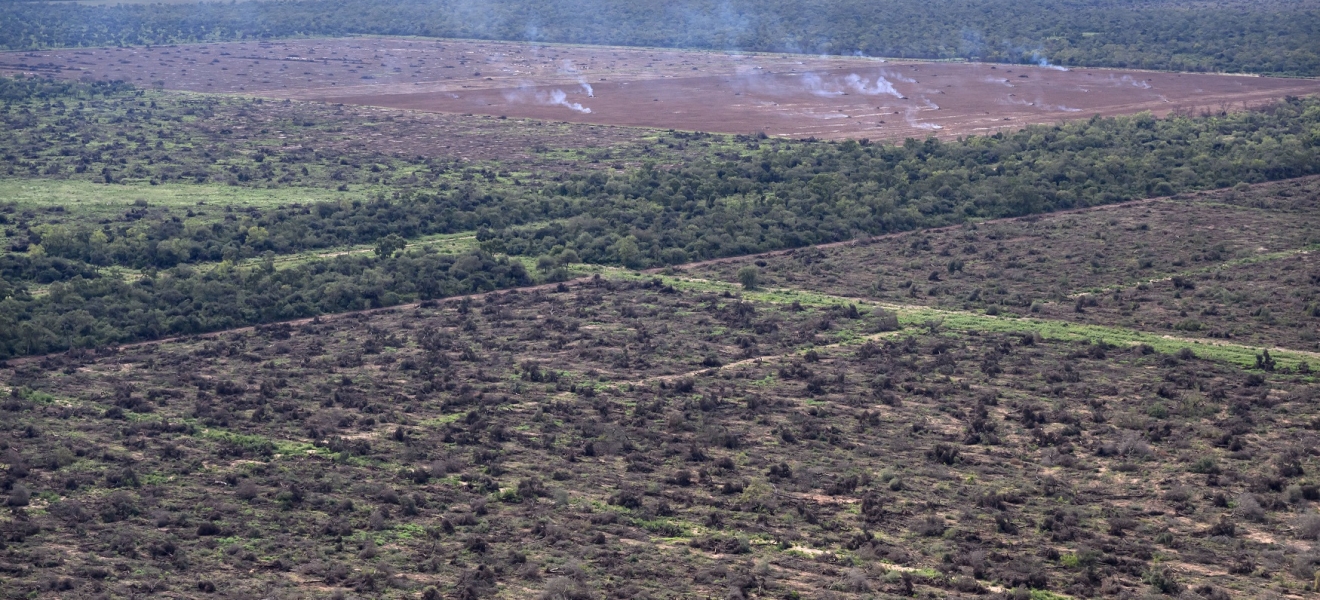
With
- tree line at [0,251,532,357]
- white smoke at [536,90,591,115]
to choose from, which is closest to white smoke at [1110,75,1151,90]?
white smoke at [536,90,591,115]

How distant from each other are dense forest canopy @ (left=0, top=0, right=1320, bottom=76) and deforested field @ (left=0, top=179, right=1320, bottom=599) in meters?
75.5

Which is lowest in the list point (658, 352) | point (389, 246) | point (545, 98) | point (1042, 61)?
point (658, 352)

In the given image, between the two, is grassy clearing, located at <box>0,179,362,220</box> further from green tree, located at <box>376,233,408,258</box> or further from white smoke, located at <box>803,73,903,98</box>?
white smoke, located at <box>803,73,903,98</box>

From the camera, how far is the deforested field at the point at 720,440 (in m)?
34.8

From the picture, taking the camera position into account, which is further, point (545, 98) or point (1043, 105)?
point (545, 98)

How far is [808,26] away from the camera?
170 m

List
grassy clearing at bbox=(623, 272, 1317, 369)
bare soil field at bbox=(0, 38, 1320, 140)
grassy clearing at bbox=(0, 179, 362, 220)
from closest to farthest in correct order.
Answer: grassy clearing at bbox=(623, 272, 1317, 369) → grassy clearing at bbox=(0, 179, 362, 220) → bare soil field at bbox=(0, 38, 1320, 140)

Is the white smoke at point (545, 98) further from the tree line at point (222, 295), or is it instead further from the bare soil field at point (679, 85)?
the tree line at point (222, 295)

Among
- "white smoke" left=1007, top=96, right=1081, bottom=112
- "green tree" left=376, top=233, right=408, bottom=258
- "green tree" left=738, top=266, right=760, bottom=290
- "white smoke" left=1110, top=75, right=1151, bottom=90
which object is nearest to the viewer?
"green tree" left=738, top=266, right=760, bottom=290

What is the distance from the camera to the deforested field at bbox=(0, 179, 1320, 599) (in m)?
34.8

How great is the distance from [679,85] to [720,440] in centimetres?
9073

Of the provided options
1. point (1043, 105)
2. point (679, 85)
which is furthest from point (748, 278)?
point (679, 85)

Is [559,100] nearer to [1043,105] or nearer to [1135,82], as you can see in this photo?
[1043,105]

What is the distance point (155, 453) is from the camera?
142 feet
